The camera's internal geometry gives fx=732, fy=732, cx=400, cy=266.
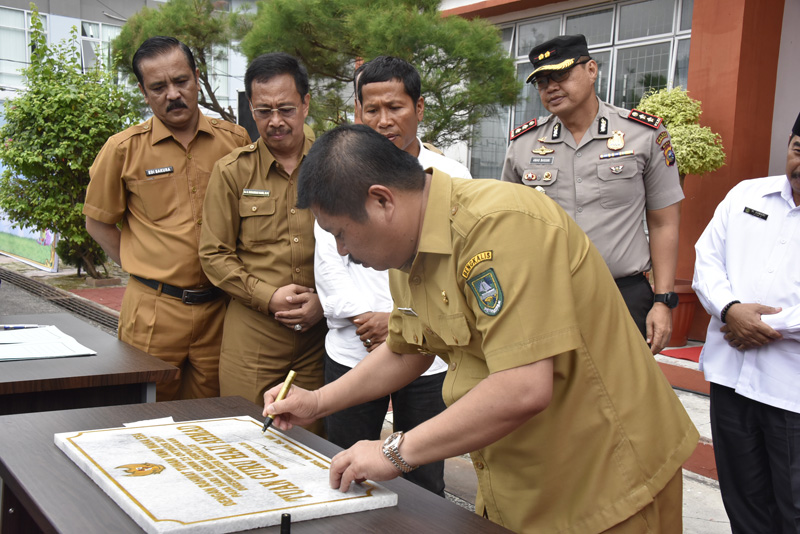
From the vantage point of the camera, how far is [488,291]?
1.25 m

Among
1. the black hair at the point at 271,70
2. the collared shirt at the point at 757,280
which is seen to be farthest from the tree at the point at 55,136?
the collared shirt at the point at 757,280

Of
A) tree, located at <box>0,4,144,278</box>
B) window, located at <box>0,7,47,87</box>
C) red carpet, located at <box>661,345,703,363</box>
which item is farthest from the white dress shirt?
window, located at <box>0,7,47,87</box>

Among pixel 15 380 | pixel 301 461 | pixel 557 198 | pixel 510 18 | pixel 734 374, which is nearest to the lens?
pixel 301 461

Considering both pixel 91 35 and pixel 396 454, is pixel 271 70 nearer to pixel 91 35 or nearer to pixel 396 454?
pixel 396 454

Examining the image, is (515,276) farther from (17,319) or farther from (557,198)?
(17,319)

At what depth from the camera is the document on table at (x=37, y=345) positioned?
2.44m

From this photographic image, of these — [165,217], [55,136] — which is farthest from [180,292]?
[55,136]

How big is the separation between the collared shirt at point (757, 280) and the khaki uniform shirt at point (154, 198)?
6.30 feet

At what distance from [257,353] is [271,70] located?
1045mm

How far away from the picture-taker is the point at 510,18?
26.9ft

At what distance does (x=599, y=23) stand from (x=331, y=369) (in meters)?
5.93

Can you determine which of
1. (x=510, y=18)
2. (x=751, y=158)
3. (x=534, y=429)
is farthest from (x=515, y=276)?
(x=510, y=18)

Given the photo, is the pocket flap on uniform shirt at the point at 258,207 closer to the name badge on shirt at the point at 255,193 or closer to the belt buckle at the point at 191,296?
the name badge on shirt at the point at 255,193

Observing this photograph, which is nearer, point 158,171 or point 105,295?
point 158,171
